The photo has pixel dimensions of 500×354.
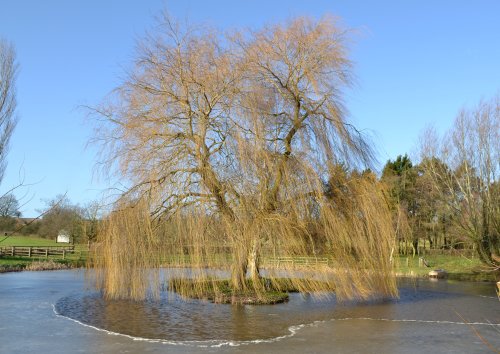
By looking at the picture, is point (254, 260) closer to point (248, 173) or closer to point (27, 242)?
point (248, 173)

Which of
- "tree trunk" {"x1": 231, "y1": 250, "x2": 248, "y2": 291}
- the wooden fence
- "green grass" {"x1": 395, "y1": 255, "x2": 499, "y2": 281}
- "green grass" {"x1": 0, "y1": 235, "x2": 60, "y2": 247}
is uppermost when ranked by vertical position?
"green grass" {"x1": 0, "y1": 235, "x2": 60, "y2": 247}

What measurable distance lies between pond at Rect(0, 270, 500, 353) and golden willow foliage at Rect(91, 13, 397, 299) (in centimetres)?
91

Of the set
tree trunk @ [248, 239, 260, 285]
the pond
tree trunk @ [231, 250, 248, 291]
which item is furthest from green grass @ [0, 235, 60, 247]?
tree trunk @ [248, 239, 260, 285]

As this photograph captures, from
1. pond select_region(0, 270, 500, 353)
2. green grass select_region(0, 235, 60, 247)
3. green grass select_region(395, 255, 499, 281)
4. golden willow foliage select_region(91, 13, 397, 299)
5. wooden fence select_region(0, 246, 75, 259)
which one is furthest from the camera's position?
green grass select_region(0, 235, 60, 247)

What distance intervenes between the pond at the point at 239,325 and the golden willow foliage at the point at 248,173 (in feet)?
2.98

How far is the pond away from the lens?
9.20 meters

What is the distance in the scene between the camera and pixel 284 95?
15383mm

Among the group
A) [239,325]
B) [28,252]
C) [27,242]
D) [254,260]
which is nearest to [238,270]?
[254,260]

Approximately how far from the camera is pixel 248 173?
13.8 metres

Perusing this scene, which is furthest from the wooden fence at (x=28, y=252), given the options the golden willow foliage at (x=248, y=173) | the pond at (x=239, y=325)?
the golden willow foliage at (x=248, y=173)

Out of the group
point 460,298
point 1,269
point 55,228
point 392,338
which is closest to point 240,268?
point 392,338

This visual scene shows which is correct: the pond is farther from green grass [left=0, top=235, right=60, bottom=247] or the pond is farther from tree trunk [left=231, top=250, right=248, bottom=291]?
green grass [left=0, top=235, right=60, bottom=247]

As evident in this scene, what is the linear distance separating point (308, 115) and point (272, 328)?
276 inches

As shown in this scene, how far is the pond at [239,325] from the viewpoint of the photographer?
9.20 m
